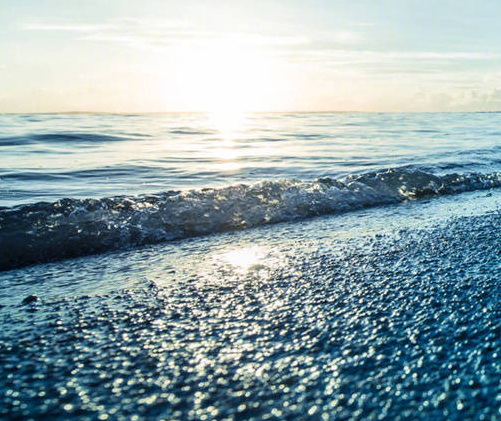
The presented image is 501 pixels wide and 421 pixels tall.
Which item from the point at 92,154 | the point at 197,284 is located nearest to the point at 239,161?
the point at 92,154

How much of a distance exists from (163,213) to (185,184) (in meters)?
4.04

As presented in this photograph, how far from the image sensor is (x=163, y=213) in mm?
4832

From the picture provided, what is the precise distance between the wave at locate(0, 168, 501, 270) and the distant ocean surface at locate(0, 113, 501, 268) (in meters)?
0.01

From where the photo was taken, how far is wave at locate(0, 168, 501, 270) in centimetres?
409

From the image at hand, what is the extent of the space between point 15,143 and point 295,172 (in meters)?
10.0

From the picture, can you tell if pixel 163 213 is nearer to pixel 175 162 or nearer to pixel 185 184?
pixel 185 184

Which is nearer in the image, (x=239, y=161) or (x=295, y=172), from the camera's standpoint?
(x=295, y=172)

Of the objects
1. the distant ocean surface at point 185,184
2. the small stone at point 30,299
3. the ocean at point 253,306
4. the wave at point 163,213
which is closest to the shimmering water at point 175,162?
the distant ocean surface at point 185,184

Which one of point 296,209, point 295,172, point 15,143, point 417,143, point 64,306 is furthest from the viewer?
point 417,143

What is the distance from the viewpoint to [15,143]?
51.1ft

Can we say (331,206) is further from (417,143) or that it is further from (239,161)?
(417,143)

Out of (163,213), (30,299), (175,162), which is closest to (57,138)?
(175,162)

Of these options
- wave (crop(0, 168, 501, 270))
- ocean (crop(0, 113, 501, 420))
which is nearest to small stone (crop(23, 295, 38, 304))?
ocean (crop(0, 113, 501, 420))

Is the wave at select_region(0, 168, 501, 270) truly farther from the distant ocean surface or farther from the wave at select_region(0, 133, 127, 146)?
the wave at select_region(0, 133, 127, 146)
